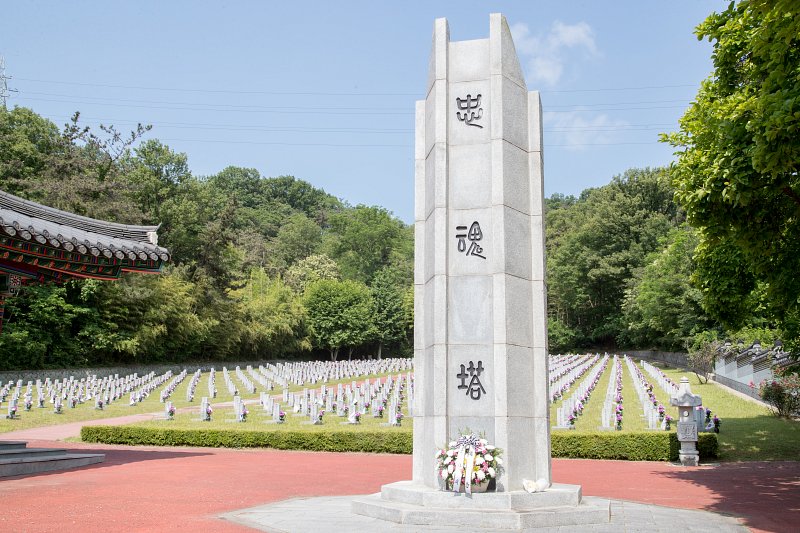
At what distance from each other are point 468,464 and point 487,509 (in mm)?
581

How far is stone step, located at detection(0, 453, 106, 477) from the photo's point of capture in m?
12.3

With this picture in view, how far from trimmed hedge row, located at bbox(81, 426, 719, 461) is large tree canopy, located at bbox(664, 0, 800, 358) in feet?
12.9

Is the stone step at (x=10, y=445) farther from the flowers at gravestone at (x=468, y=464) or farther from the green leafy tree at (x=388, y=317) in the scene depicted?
the green leafy tree at (x=388, y=317)

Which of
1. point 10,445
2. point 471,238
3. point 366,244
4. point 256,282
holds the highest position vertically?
point 366,244

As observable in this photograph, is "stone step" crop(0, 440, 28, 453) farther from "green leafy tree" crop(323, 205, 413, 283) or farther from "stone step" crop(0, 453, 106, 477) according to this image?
"green leafy tree" crop(323, 205, 413, 283)

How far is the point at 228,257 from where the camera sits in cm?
6100

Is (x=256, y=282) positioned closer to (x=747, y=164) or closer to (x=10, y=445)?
(x=10, y=445)

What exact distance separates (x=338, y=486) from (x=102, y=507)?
4.39m

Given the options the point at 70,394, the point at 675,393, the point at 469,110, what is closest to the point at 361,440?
the point at 675,393

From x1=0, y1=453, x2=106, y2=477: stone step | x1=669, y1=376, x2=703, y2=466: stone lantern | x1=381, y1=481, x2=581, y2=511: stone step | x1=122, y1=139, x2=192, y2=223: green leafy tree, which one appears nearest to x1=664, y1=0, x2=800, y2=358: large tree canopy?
x1=669, y1=376, x2=703, y2=466: stone lantern

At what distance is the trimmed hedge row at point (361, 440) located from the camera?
17047 mm

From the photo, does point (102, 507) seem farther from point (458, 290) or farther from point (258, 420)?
point (258, 420)

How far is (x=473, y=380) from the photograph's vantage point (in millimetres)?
9492

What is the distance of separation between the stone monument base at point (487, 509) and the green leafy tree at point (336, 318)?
59.1 metres
